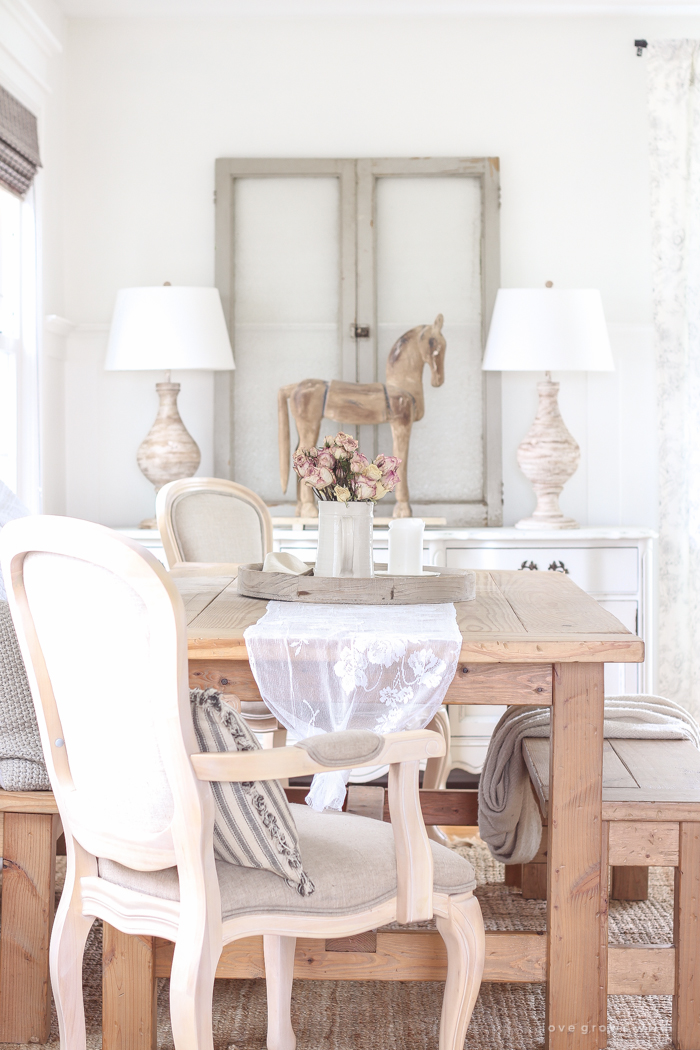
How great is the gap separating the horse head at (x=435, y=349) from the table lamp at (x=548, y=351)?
0.17 m

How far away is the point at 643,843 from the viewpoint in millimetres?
1741

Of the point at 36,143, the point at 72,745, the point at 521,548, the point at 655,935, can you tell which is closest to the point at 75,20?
the point at 36,143

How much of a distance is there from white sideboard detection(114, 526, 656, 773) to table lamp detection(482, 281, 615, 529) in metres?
0.13

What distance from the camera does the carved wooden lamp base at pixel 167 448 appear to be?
12.1 ft

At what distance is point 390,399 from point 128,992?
7.85 feet

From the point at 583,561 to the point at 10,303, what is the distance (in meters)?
2.24

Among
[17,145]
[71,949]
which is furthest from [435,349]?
[71,949]

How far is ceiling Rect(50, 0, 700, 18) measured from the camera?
3766 millimetres

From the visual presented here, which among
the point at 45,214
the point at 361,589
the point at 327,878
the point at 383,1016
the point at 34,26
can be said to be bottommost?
the point at 383,1016

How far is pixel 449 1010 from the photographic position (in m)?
1.53

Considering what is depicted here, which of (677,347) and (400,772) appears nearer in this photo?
(400,772)

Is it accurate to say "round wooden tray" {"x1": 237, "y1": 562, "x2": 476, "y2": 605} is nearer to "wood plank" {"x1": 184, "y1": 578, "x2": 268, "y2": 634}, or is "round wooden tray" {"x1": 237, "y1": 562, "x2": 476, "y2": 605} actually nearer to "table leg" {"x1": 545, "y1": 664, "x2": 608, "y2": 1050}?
"wood plank" {"x1": 184, "y1": 578, "x2": 268, "y2": 634}

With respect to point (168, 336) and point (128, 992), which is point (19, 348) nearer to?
point (168, 336)

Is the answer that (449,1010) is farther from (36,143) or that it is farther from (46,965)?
(36,143)
